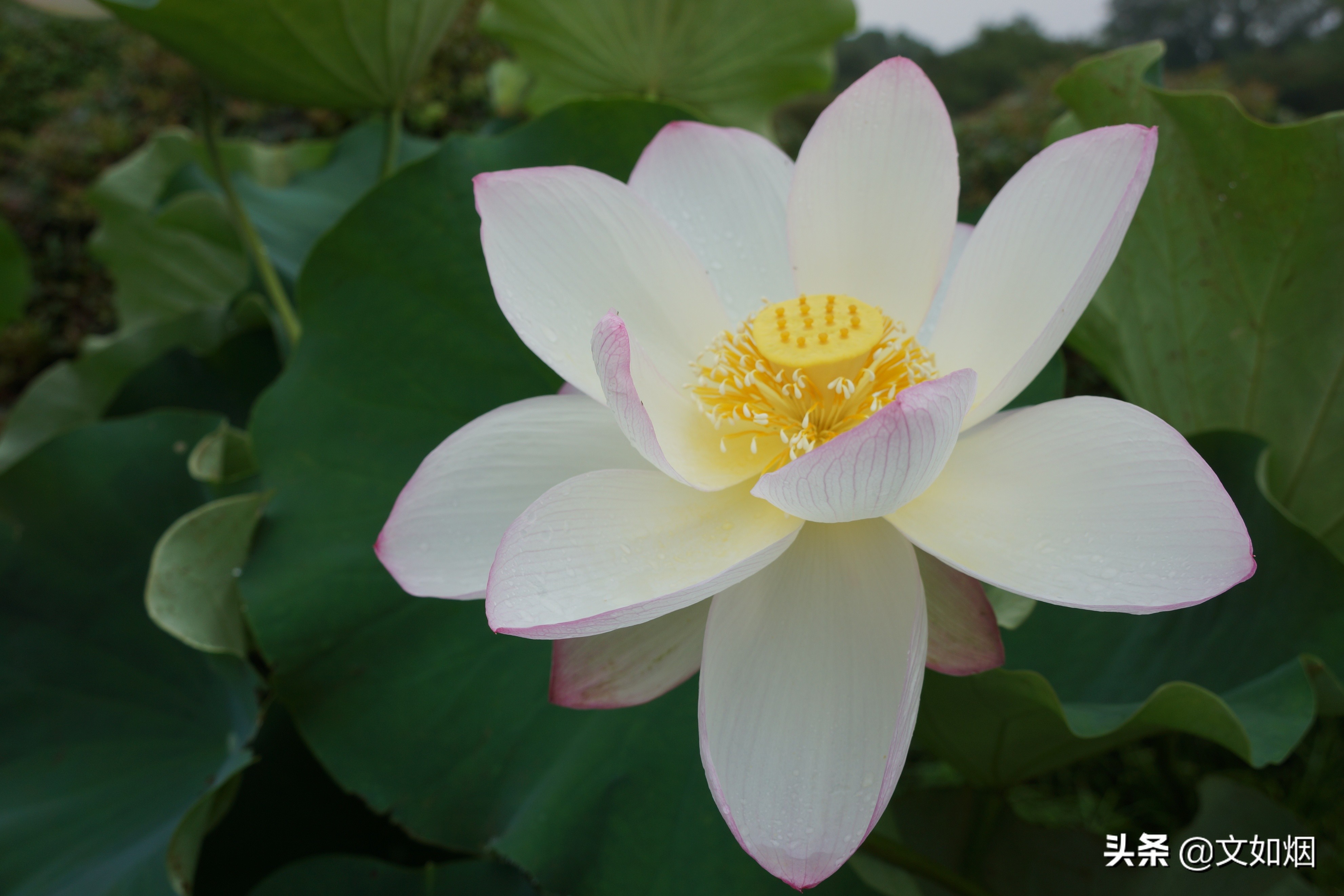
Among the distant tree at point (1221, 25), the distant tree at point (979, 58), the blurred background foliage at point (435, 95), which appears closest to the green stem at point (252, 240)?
the blurred background foliage at point (435, 95)

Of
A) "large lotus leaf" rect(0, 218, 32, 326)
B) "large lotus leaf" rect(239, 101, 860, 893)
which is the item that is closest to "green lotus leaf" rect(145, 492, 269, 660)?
"large lotus leaf" rect(239, 101, 860, 893)

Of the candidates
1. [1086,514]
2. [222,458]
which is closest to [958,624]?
[1086,514]

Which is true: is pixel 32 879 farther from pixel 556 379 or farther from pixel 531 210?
pixel 531 210

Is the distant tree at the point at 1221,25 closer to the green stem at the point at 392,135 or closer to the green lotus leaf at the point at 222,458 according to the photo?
the green stem at the point at 392,135

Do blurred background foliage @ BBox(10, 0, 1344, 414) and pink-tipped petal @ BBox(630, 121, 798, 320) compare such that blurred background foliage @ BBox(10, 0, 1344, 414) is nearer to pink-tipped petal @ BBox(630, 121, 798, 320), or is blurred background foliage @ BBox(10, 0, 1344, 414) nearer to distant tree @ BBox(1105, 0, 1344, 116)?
distant tree @ BBox(1105, 0, 1344, 116)

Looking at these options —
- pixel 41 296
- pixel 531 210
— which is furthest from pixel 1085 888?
Answer: pixel 41 296
